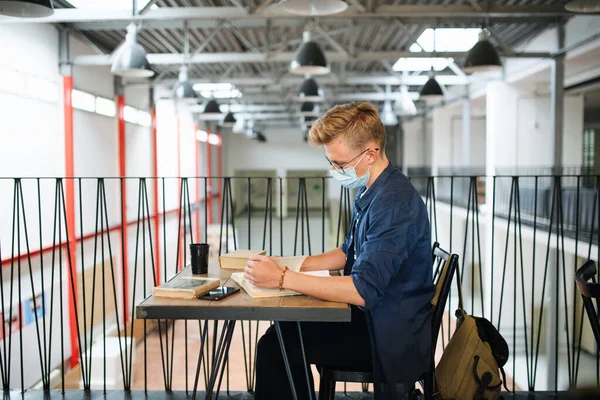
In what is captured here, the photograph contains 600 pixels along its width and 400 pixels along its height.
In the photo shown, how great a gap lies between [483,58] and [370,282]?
4.70 m

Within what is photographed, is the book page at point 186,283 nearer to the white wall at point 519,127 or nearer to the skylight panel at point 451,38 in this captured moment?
the skylight panel at point 451,38

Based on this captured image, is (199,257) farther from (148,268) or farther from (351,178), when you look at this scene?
(148,268)

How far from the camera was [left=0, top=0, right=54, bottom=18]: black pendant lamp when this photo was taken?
273 centimetres

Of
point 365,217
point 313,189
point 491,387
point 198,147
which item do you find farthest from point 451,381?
point 313,189

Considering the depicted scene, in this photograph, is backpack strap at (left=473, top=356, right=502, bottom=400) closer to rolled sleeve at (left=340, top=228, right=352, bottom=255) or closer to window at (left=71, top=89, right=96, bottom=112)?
rolled sleeve at (left=340, top=228, right=352, bottom=255)

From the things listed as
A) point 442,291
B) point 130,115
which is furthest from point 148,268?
point 442,291

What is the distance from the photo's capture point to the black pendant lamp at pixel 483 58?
5.70 meters

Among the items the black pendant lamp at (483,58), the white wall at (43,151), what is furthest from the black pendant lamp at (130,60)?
the black pendant lamp at (483,58)

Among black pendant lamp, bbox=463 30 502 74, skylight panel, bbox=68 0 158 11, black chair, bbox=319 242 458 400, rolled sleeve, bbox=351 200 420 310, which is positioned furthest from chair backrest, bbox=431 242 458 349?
skylight panel, bbox=68 0 158 11

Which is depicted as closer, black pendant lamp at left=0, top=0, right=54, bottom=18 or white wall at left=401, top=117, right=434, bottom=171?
black pendant lamp at left=0, top=0, right=54, bottom=18

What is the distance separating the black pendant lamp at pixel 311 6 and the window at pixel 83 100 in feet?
22.4

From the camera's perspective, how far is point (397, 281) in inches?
70.6

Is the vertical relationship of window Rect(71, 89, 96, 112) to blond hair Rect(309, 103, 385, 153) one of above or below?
above

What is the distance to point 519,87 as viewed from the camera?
12422mm
